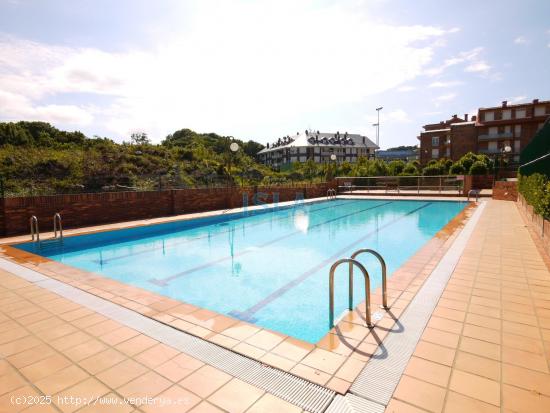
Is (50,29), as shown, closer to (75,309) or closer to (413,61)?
(75,309)

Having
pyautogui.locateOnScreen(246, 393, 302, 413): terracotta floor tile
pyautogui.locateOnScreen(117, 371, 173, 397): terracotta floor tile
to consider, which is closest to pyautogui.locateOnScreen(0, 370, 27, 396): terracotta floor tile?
pyautogui.locateOnScreen(117, 371, 173, 397): terracotta floor tile

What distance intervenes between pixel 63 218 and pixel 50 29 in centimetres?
580

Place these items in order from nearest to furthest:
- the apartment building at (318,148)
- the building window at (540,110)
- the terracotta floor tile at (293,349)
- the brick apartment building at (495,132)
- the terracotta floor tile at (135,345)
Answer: the terracotta floor tile at (293,349) → the terracotta floor tile at (135,345) → the building window at (540,110) → the brick apartment building at (495,132) → the apartment building at (318,148)

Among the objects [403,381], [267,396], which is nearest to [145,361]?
[267,396]

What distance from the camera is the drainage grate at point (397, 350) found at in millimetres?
2369

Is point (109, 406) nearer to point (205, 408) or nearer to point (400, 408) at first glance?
point (205, 408)

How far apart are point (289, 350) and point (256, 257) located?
207 inches

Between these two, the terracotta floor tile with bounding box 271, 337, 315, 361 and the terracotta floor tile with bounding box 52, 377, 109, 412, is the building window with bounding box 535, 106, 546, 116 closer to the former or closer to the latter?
the terracotta floor tile with bounding box 271, 337, 315, 361

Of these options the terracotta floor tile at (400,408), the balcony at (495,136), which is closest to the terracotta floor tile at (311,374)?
the terracotta floor tile at (400,408)

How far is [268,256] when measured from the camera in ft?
27.3

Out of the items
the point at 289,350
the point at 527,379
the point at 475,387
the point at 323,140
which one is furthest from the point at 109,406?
the point at 323,140

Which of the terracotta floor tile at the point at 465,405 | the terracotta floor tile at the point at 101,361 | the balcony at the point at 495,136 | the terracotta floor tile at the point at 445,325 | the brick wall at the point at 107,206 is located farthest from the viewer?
the balcony at the point at 495,136

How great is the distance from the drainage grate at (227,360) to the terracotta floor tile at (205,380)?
0.07 metres

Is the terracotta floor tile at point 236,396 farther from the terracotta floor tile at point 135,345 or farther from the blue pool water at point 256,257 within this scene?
the blue pool water at point 256,257
